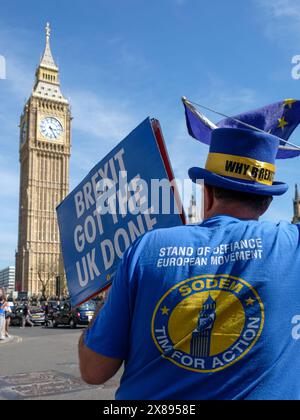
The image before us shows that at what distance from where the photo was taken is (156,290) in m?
1.57

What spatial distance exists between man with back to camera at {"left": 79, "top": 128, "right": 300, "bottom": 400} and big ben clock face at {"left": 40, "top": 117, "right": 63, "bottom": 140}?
284 ft

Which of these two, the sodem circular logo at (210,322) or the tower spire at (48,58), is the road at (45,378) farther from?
the tower spire at (48,58)

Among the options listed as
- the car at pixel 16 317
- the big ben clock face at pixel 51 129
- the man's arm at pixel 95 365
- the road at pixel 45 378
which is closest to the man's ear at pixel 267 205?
the man's arm at pixel 95 365

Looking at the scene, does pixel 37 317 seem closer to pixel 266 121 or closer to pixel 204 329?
pixel 266 121

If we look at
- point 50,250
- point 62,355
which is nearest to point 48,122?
point 50,250

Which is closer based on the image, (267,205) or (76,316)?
(267,205)

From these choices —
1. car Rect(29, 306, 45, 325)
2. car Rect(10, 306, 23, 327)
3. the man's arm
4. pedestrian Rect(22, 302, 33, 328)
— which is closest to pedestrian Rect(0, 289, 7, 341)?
pedestrian Rect(22, 302, 33, 328)

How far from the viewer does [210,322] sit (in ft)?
5.01

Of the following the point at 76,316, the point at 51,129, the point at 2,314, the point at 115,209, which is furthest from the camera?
the point at 51,129

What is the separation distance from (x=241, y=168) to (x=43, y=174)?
8761cm

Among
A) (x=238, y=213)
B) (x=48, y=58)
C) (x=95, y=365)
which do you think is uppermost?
(x=48, y=58)

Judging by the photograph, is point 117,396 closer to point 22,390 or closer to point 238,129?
point 238,129

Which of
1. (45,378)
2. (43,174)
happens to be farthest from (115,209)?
(43,174)

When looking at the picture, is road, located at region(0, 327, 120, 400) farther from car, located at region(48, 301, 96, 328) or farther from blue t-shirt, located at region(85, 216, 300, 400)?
car, located at region(48, 301, 96, 328)
